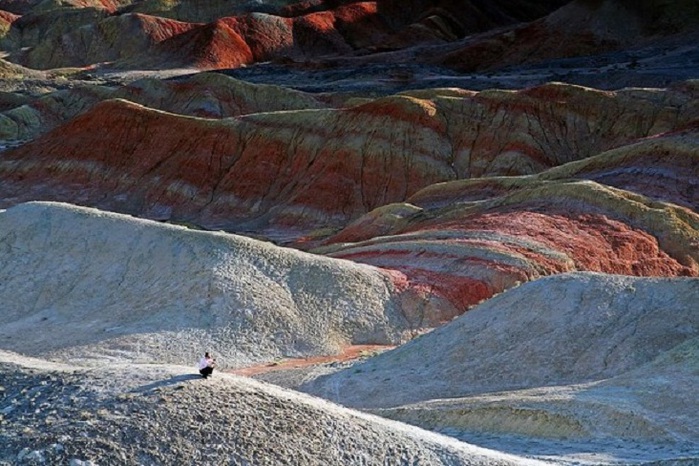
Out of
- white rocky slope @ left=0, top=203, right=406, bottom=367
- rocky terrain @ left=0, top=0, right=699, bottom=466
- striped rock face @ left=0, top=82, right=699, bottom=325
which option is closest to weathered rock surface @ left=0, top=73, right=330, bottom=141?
rocky terrain @ left=0, top=0, right=699, bottom=466

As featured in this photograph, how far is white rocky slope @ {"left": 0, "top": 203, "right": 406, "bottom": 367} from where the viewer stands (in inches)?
1110

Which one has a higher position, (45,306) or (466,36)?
(466,36)

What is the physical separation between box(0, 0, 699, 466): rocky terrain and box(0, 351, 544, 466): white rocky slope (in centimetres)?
3

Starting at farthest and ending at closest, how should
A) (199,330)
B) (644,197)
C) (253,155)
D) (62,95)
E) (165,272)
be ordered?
(62,95) < (253,155) < (644,197) < (165,272) < (199,330)

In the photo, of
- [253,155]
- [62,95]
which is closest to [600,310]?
Result: [253,155]

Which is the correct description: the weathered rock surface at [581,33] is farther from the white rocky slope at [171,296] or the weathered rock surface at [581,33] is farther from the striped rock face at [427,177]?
the white rocky slope at [171,296]

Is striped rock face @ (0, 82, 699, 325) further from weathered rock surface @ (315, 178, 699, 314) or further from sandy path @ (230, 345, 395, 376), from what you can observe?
sandy path @ (230, 345, 395, 376)

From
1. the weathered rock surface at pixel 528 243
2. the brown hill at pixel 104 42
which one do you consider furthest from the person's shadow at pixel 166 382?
the brown hill at pixel 104 42

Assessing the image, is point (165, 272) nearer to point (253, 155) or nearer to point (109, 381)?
point (109, 381)

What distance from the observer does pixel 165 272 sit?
30.6 metres

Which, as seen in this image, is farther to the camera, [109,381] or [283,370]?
[283,370]

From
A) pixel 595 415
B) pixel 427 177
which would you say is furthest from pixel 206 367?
pixel 427 177

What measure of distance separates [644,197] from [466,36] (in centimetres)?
7016

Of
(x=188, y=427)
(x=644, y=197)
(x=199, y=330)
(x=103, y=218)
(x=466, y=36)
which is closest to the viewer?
(x=188, y=427)
